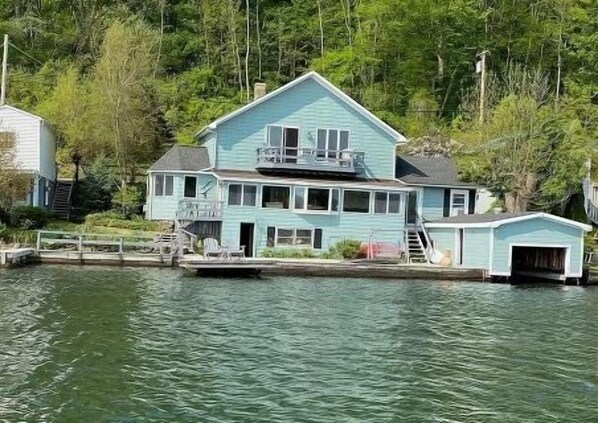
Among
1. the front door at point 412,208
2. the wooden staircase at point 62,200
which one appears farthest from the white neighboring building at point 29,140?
the front door at point 412,208

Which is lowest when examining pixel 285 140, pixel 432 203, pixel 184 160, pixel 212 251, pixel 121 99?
pixel 212 251

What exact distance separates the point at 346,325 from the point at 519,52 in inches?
1942

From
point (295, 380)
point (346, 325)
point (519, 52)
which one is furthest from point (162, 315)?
point (519, 52)

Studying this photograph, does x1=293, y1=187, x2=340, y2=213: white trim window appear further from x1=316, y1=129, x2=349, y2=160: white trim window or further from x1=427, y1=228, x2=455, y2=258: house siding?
x1=427, y1=228, x2=455, y2=258: house siding

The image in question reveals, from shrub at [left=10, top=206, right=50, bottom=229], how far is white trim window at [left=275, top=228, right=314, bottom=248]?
13.3 metres

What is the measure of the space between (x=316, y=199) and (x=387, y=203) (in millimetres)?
3914

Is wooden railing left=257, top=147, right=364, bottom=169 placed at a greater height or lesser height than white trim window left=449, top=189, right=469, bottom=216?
greater

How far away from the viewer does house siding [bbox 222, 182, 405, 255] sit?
36.8 metres

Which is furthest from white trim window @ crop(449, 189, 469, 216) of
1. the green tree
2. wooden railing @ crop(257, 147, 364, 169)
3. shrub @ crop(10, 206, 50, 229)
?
shrub @ crop(10, 206, 50, 229)

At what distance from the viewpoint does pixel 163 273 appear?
1225 inches

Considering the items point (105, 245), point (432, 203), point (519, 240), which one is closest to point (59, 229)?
point (105, 245)

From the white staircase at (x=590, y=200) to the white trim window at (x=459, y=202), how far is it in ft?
39.5

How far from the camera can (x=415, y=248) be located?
38812 millimetres

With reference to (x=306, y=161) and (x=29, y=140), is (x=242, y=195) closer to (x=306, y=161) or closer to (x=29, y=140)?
(x=306, y=161)
